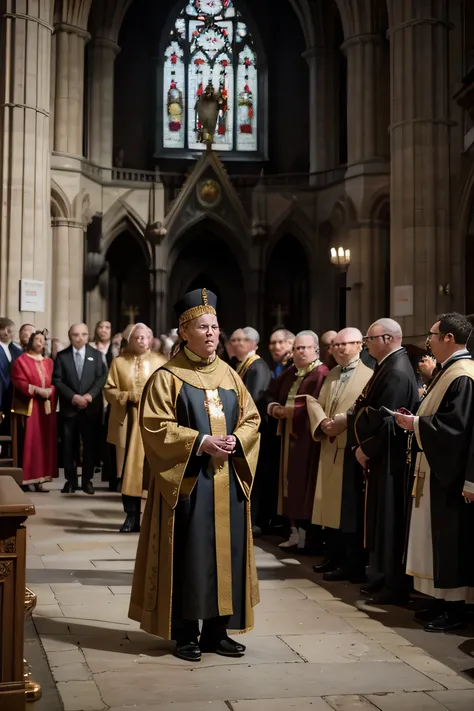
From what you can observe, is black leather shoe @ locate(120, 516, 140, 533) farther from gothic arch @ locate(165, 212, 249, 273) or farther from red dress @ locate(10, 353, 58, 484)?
gothic arch @ locate(165, 212, 249, 273)

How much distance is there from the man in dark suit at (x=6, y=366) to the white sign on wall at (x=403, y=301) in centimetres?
817

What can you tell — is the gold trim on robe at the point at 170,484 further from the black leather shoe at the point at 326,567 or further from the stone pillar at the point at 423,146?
the stone pillar at the point at 423,146

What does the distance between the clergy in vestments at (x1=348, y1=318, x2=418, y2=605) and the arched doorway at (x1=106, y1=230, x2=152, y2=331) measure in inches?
816

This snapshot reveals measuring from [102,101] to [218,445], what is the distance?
21.6m

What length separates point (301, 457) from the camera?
24.4 ft

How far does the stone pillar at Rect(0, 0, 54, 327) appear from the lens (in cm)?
1734

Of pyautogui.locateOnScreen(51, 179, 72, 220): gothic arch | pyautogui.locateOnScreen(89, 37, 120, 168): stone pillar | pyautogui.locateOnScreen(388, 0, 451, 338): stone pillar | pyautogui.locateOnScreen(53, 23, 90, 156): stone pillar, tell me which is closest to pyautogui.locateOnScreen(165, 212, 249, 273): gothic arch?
pyautogui.locateOnScreen(89, 37, 120, 168): stone pillar

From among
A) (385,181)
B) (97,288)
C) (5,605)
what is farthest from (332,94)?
(5,605)

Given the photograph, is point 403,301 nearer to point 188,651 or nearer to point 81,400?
point 81,400

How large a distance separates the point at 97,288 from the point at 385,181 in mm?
7911

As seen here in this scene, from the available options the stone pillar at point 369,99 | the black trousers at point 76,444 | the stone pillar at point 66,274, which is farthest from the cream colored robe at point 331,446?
the stone pillar at point 369,99

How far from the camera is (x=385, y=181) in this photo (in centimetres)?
2194

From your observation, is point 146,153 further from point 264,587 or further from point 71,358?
point 264,587

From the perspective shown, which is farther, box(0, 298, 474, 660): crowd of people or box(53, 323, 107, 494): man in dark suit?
box(53, 323, 107, 494): man in dark suit
